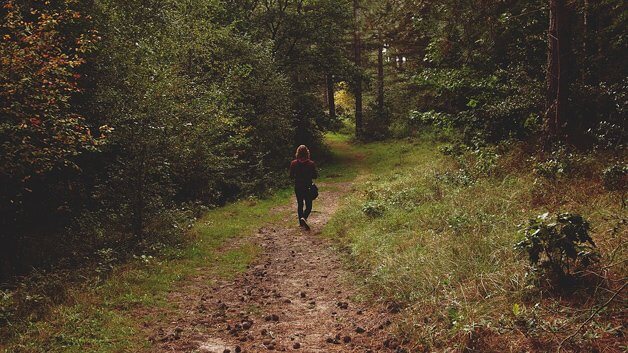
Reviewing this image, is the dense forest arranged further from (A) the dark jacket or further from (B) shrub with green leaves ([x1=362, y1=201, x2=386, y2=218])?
(A) the dark jacket

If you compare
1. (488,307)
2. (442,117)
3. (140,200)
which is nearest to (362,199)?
(442,117)

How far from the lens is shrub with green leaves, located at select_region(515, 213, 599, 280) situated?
441 centimetres

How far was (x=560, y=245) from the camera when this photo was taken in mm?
4414

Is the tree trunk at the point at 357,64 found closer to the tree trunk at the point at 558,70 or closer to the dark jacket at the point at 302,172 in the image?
the dark jacket at the point at 302,172

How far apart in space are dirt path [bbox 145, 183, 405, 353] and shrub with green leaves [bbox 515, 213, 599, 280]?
1.82 metres

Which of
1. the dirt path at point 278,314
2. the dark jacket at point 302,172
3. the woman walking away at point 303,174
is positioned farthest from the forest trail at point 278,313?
the dark jacket at point 302,172

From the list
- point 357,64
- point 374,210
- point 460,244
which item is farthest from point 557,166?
point 357,64

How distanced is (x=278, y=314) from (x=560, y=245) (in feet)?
12.2

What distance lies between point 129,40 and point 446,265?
975 centimetres

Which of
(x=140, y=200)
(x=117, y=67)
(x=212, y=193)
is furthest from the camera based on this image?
(x=212, y=193)

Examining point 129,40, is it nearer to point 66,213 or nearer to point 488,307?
point 66,213

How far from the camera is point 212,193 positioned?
1557cm

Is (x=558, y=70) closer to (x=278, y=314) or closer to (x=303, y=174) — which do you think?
(x=303, y=174)

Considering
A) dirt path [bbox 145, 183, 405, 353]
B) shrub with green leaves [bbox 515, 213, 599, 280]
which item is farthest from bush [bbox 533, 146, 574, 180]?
dirt path [bbox 145, 183, 405, 353]
